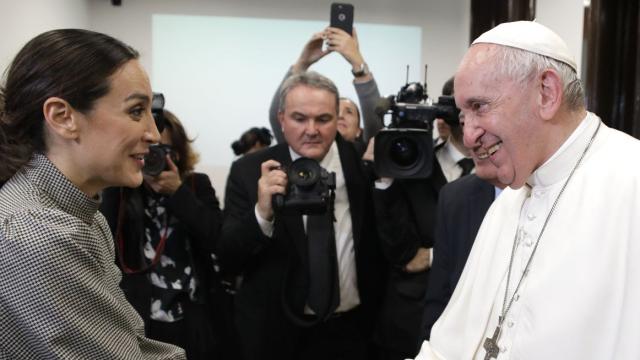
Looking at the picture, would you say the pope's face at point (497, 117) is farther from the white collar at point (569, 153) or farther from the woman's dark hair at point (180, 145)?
the woman's dark hair at point (180, 145)

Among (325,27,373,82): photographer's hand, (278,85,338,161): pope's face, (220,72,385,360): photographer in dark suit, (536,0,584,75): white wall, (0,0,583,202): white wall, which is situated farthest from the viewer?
(0,0,583,202): white wall

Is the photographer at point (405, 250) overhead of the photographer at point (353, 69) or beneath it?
beneath

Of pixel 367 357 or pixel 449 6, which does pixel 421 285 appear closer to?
pixel 367 357

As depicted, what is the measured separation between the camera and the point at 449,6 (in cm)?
662

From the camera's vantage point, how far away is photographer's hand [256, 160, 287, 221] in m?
2.35

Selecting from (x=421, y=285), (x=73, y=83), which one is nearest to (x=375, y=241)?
(x=421, y=285)

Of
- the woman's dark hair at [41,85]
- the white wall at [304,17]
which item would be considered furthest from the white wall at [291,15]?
the woman's dark hair at [41,85]

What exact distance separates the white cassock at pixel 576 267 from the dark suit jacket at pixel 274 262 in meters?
0.94

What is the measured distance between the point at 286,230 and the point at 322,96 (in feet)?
1.90

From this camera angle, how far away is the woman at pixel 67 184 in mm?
1171

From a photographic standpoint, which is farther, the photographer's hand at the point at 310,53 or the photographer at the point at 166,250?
the photographer's hand at the point at 310,53

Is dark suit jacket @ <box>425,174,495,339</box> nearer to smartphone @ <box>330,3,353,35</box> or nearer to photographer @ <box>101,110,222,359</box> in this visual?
photographer @ <box>101,110,222,359</box>

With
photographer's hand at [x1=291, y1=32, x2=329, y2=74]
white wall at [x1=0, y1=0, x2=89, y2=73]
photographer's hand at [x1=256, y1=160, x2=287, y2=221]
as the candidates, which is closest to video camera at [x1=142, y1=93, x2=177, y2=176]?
photographer's hand at [x1=256, y1=160, x2=287, y2=221]

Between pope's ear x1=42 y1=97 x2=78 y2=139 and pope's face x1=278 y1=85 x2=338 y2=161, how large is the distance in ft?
4.07
